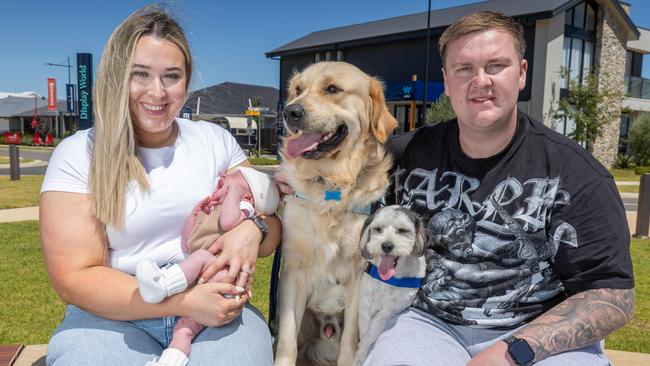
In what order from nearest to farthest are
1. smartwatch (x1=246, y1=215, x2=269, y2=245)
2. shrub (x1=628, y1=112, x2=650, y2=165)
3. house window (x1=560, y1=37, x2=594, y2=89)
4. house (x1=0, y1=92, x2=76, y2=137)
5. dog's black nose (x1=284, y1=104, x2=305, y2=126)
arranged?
smartwatch (x1=246, y1=215, x2=269, y2=245), dog's black nose (x1=284, y1=104, x2=305, y2=126), house window (x1=560, y1=37, x2=594, y2=89), shrub (x1=628, y1=112, x2=650, y2=165), house (x1=0, y1=92, x2=76, y2=137)

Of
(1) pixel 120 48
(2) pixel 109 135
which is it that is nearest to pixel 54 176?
(2) pixel 109 135

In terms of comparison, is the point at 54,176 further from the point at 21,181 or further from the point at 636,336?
the point at 21,181

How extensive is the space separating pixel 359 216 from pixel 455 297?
0.71m

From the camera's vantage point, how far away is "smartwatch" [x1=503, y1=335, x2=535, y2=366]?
7.42ft

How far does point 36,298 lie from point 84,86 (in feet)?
24.8

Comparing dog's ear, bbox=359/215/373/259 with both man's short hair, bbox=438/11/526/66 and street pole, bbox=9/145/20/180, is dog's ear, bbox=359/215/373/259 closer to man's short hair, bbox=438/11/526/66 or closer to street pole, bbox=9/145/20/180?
man's short hair, bbox=438/11/526/66

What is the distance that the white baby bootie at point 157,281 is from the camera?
2.29 m

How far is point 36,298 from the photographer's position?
18.7 feet

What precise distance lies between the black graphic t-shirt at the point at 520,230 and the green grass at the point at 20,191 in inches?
450

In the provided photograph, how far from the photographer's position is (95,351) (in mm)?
2330

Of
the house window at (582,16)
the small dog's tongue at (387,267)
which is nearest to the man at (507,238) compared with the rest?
the small dog's tongue at (387,267)

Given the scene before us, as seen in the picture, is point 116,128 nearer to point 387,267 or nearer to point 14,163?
point 387,267

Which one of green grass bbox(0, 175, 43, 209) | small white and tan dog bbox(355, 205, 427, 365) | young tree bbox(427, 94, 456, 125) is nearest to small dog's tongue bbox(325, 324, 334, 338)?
small white and tan dog bbox(355, 205, 427, 365)

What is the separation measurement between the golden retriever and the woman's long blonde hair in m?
0.90
